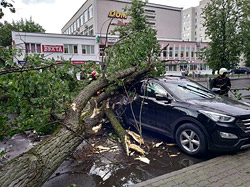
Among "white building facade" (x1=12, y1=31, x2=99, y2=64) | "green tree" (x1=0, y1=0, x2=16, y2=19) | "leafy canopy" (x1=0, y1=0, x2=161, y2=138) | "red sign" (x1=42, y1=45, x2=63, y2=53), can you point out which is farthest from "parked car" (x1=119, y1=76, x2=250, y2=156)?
"red sign" (x1=42, y1=45, x2=63, y2=53)

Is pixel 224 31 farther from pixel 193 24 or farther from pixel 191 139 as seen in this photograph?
pixel 193 24

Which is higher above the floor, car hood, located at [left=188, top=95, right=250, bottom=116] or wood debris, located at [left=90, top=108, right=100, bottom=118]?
car hood, located at [left=188, top=95, right=250, bottom=116]

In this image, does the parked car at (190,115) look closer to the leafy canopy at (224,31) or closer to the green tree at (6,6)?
the green tree at (6,6)

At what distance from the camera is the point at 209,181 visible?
2.97 meters

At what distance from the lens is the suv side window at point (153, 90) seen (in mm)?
4718

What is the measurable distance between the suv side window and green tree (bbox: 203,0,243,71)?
897 cm

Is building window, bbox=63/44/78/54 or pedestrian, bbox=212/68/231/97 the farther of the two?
building window, bbox=63/44/78/54

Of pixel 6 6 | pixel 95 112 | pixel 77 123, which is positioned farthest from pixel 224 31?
pixel 6 6

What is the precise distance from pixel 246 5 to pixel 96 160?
14291 millimetres

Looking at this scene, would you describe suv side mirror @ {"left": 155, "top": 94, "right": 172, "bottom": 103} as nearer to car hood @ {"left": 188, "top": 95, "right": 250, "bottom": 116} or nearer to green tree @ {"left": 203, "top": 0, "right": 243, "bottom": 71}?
car hood @ {"left": 188, "top": 95, "right": 250, "bottom": 116}

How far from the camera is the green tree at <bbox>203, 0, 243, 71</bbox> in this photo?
1183 centimetres

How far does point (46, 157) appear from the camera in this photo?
272 cm

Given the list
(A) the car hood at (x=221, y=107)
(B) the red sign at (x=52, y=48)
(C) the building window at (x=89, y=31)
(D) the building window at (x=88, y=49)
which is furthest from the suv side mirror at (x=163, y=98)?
(C) the building window at (x=89, y=31)

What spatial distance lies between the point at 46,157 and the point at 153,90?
308 centimetres
